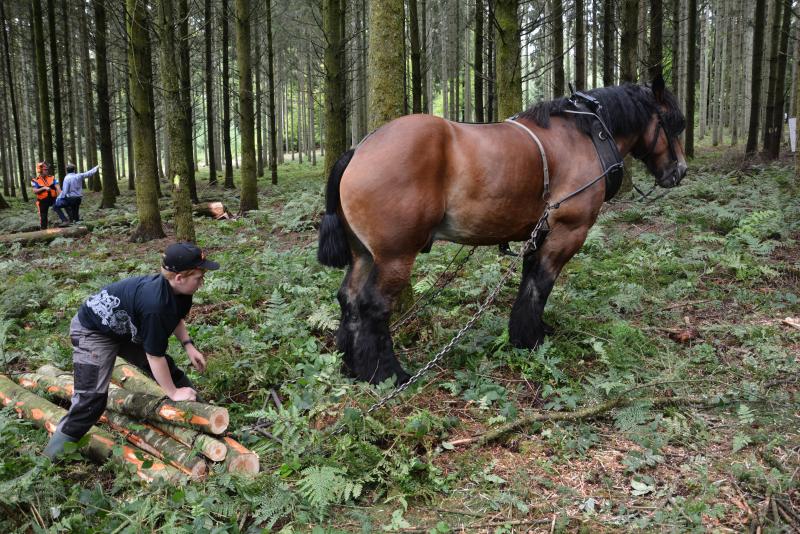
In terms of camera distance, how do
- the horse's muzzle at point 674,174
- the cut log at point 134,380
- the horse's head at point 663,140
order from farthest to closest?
1. the horse's muzzle at point 674,174
2. the horse's head at point 663,140
3. the cut log at point 134,380

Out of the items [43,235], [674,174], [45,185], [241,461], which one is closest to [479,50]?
[674,174]

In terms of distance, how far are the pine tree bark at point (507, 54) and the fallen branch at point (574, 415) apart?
5496mm

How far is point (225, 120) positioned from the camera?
1978 centimetres

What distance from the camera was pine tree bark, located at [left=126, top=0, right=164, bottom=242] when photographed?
1077cm

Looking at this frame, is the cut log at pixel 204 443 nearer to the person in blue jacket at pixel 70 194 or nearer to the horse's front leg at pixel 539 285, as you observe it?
the horse's front leg at pixel 539 285

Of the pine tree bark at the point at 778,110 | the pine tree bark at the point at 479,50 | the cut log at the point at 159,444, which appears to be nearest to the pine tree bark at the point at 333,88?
the pine tree bark at the point at 479,50

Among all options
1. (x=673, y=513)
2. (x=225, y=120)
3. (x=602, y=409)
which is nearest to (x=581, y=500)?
(x=673, y=513)

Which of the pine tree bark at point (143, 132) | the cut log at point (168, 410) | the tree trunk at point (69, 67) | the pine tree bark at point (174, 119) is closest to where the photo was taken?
the cut log at point (168, 410)

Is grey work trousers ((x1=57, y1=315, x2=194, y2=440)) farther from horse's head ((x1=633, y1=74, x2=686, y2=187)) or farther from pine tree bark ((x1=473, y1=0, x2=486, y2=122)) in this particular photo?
pine tree bark ((x1=473, y1=0, x2=486, y2=122))

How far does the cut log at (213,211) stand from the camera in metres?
14.4

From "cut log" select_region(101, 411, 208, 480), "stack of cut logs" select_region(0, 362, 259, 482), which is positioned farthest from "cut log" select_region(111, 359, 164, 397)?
"cut log" select_region(101, 411, 208, 480)

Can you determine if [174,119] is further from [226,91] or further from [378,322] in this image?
[226,91]

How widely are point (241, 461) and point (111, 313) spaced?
133 cm

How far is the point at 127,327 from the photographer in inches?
147
